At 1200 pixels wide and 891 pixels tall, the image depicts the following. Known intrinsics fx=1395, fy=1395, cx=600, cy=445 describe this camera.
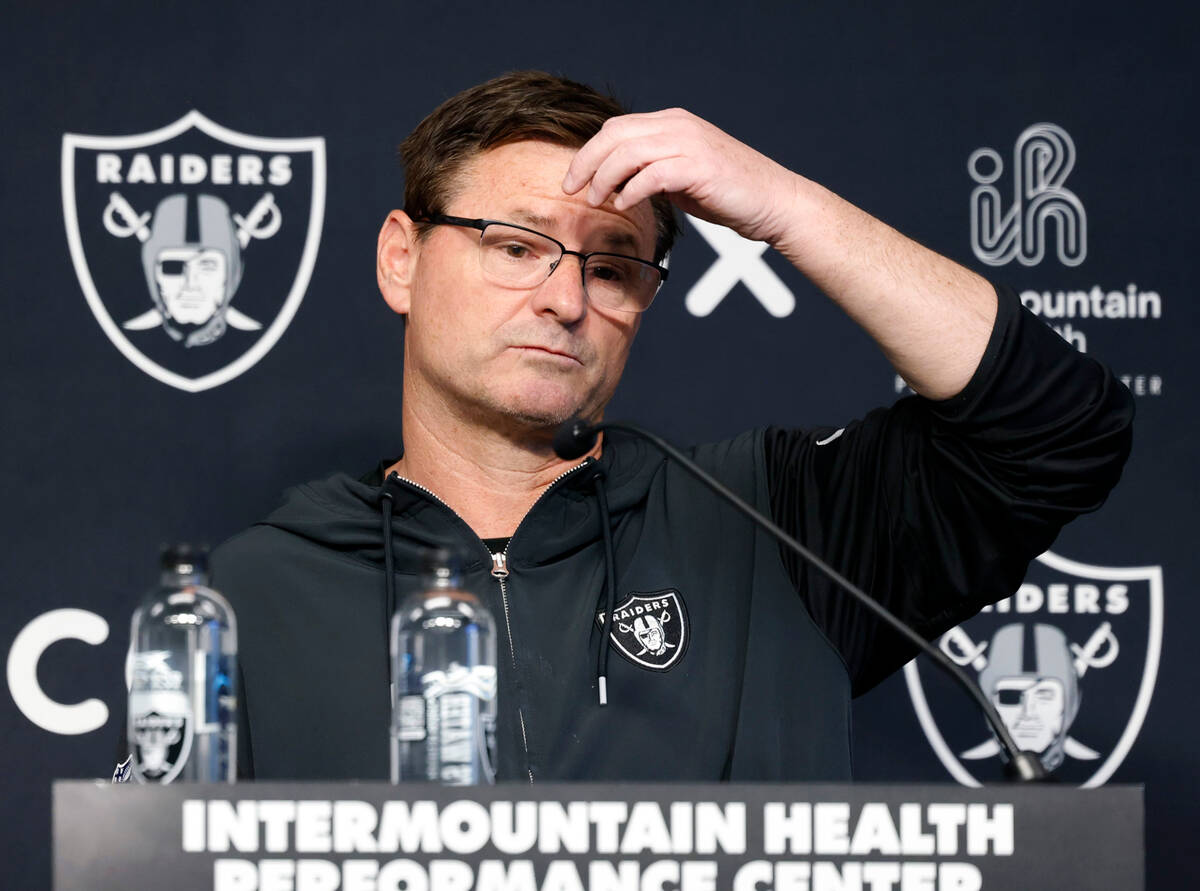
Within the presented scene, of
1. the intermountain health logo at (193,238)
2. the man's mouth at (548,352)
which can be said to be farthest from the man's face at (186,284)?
the man's mouth at (548,352)

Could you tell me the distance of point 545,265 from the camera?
139 centimetres

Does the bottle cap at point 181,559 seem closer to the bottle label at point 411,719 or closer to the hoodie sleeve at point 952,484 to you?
the bottle label at point 411,719

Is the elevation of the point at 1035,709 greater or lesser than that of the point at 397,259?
lesser

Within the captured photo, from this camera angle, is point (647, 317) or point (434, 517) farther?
point (647, 317)

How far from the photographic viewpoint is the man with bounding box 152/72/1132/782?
1.26 metres

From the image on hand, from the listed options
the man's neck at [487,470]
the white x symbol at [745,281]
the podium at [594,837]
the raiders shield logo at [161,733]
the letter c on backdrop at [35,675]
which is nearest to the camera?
the podium at [594,837]

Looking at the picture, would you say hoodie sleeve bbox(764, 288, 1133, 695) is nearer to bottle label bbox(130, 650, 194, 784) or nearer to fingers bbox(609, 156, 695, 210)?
fingers bbox(609, 156, 695, 210)

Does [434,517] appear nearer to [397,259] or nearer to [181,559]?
[397,259]

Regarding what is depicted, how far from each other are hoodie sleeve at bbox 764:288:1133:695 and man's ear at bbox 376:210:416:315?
0.44 meters

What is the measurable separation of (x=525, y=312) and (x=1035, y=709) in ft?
3.53

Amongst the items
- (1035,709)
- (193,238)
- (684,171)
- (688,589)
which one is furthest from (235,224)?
(1035,709)

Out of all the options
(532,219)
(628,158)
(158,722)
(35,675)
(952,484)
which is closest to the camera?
(158,722)

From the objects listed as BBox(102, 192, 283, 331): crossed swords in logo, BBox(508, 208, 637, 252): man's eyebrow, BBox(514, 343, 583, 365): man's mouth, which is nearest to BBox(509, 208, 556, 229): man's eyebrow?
BBox(508, 208, 637, 252): man's eyebrow

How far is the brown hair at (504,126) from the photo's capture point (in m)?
1.45
